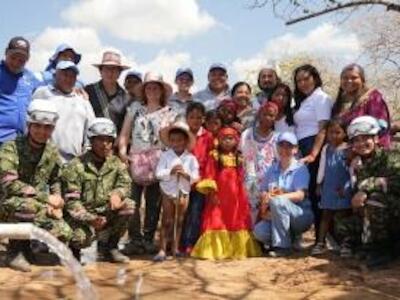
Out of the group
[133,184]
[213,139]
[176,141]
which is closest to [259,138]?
[213,139]

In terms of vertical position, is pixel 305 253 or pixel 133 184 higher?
pixel 133 184

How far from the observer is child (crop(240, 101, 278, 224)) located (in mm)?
6508

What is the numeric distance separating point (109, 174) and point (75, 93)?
0.86m

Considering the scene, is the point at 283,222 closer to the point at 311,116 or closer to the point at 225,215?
the point at 225,215

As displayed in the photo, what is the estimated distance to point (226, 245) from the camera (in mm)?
6367

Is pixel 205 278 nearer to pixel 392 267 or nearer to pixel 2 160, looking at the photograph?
pixel 392 267

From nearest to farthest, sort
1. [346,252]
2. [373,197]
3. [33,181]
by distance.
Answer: [373,197]
[33,181]
[346,252]

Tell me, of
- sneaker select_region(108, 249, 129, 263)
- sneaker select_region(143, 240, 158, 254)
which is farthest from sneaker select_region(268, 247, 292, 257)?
sneaker select_region(108, 249, 129, 263)

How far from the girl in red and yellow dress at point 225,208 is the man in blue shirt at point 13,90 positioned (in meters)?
1.83

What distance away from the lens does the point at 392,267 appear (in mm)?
5641

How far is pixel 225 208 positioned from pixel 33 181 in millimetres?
1885

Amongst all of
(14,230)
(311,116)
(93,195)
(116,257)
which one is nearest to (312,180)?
(311,116)

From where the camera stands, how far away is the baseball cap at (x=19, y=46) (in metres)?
6.00

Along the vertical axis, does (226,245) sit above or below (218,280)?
above
